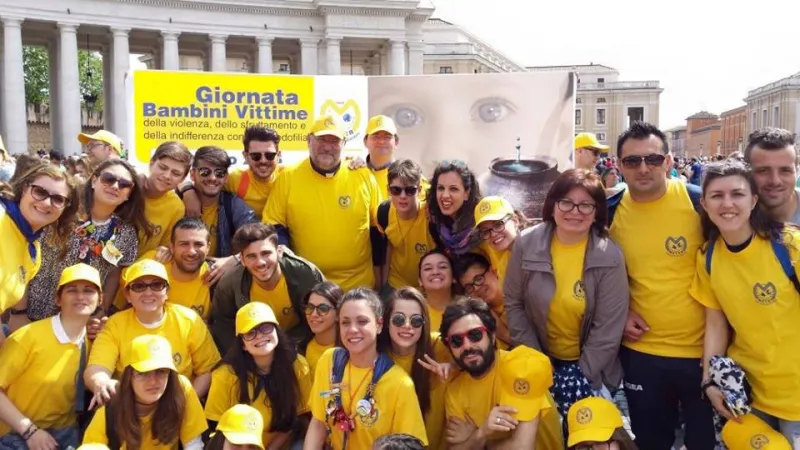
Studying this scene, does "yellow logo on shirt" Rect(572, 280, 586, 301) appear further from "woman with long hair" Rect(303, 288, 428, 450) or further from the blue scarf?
the blue scarf

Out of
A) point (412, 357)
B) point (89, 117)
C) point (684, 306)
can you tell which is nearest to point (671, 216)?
point (684, 306)

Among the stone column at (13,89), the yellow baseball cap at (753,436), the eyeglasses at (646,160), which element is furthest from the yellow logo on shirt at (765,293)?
the stone column at (13,89)

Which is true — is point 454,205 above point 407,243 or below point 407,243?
above

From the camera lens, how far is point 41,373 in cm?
452

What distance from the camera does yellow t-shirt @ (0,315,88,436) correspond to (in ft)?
14.7

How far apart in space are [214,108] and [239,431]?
16.9ft

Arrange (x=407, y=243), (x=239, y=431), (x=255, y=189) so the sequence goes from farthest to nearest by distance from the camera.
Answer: (x=255, y=189), (x=407, y=243), (x=239, y=431)

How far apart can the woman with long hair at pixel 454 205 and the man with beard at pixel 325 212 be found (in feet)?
2.85

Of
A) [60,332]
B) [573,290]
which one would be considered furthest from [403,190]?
[60,332]

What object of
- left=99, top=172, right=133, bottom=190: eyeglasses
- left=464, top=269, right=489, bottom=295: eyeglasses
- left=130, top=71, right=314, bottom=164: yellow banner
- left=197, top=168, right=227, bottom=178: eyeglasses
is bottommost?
left=464, top=269, right=489, bottom=295: eyeglasses

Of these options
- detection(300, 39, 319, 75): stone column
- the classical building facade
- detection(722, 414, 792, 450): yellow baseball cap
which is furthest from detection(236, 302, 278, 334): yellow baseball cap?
the classical building facade

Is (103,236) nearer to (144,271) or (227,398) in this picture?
(144,271)

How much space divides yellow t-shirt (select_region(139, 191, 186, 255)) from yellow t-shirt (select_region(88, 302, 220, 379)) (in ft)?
2.69

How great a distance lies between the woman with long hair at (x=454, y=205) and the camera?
5.05 m
